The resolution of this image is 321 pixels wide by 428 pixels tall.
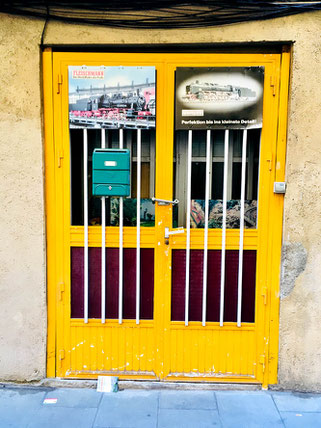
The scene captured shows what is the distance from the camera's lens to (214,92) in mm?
3430

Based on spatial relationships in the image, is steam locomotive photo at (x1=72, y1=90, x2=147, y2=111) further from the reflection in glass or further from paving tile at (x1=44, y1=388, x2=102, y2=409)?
paving tile at (x1=44, y1=388, x2=102, y2=409)

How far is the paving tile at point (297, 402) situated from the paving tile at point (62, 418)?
1.64 meters

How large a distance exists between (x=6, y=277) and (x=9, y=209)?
0.65 meters

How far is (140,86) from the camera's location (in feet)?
11.3

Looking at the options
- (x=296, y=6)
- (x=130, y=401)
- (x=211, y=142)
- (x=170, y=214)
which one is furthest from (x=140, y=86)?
(x=130, y=401)

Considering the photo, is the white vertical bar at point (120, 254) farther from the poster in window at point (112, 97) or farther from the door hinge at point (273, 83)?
the door hinge at point (273, 83)

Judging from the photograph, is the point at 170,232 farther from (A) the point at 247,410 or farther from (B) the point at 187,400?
(A) the point at 247,410

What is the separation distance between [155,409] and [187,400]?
32 cm

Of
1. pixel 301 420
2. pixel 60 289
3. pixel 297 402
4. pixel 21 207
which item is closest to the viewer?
pixel 301 420

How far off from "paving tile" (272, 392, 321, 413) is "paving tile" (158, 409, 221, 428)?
0.61m

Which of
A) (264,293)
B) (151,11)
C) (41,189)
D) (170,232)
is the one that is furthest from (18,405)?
(151,11)

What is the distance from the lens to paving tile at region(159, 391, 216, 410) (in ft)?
11.0

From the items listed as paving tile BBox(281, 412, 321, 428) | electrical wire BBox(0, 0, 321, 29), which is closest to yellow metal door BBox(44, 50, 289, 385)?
electrical wire BBox(0, 0, 321, 29)

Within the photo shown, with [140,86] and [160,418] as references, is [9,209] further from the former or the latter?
[160,418]
